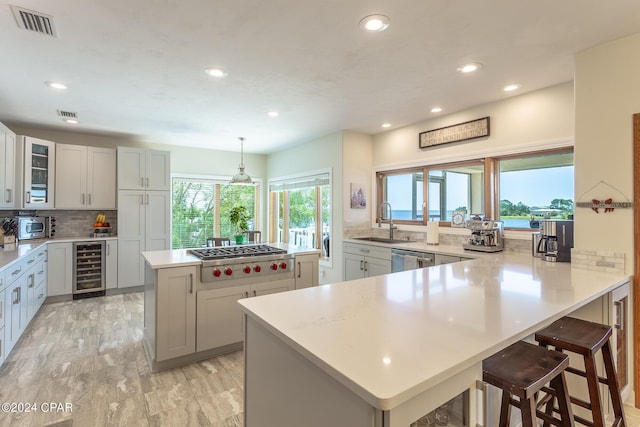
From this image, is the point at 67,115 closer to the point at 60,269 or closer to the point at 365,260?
the point at 60,269

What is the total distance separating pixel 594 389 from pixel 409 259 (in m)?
2.11

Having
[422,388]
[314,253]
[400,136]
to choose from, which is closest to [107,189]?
[314,253]

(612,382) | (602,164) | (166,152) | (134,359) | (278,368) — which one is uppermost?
(166,152)

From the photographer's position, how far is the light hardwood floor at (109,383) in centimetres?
207

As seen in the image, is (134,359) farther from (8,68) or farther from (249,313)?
(8,68)

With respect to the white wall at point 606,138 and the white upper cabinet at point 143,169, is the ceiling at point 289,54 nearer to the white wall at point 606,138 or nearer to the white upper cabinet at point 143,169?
the white wall at point 606,138

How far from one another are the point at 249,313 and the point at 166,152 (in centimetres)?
488

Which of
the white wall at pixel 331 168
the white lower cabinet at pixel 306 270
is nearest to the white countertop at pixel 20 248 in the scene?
the white lower cabinet at pixel 306 270

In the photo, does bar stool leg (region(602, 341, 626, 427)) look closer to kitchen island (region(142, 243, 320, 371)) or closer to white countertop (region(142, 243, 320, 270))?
kitchen island (region(142, 243, 320, 371))

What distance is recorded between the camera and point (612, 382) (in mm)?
1729

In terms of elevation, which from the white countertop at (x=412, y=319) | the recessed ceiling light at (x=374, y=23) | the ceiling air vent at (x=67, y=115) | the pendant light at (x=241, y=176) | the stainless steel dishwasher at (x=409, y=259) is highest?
the ceiling air vent at (x=67, y=115)

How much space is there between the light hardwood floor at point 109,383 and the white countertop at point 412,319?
4.12ft

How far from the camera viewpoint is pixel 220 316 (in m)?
2.94

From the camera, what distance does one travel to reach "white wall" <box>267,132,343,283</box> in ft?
15.8
